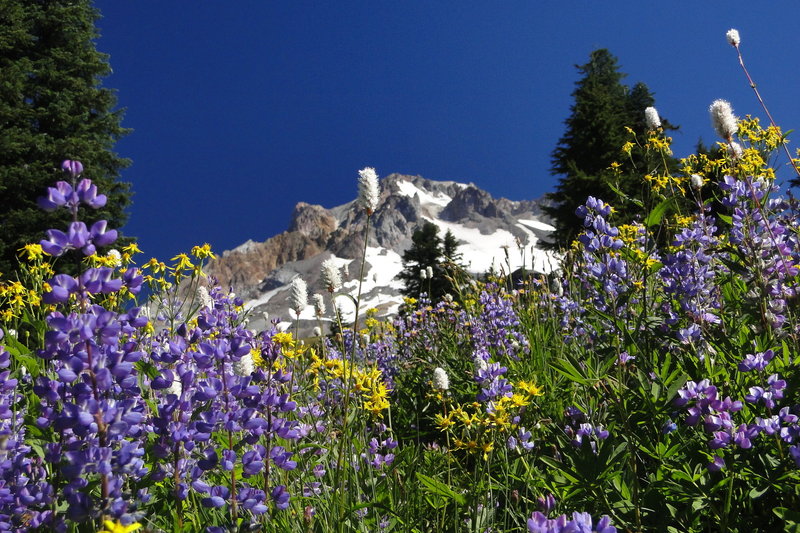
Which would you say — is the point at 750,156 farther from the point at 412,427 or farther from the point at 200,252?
the point at 200,252

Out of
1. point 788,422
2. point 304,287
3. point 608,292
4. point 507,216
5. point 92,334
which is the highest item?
point 507,216

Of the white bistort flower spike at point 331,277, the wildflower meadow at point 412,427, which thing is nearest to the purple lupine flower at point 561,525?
the wildflower meadow at point 412,427

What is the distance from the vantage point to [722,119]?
278 cm

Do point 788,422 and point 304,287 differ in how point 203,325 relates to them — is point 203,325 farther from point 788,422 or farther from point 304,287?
point 788,422

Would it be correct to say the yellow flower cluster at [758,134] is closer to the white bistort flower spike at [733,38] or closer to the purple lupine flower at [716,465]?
the white bistort flower spike at [733,38]

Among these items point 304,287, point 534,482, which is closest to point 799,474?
point 534,482

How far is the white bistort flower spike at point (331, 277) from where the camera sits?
2.21 m

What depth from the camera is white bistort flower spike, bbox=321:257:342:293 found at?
221 cm

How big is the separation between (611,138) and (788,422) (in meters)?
26.5

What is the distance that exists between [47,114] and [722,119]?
21.0 metres

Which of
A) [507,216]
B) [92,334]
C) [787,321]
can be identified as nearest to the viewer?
[92,334]

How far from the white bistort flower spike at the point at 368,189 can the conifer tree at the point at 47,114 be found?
51.2 feet

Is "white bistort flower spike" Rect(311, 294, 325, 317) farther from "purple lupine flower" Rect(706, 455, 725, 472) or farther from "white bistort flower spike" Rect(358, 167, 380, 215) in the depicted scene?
"purple lupine flower" Rect(706, 455, 725, 472)

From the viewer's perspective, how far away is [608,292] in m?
2.51
